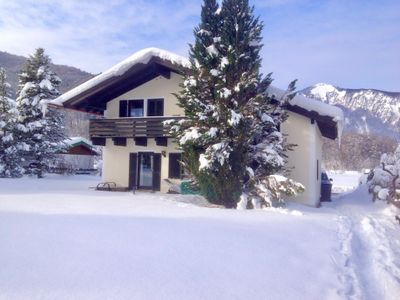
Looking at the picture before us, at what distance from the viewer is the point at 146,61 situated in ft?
56.9

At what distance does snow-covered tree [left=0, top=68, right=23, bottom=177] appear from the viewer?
26.5 metres

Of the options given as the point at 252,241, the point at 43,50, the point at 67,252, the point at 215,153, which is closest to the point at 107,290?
the point at 67,252

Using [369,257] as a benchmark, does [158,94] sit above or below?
above

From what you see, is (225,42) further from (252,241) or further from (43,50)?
(43,50)

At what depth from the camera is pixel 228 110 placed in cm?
1295

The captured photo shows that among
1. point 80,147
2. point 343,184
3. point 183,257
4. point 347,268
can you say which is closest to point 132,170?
point 183,257

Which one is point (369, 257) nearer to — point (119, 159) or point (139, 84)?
point (139, 84)

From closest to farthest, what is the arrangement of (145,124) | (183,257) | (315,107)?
(183,257) → (315,107) → (145,124)

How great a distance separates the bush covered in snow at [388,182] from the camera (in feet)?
49.4

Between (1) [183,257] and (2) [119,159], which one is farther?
(2) [119,159]

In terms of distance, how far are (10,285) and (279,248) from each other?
4.36 metres

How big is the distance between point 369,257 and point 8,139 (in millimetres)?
24862

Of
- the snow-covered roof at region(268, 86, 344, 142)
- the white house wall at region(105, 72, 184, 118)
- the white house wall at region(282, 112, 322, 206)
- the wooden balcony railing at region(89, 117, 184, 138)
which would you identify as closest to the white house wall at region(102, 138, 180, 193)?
the wooden balcony railing at region(89, 117, 184, 138)

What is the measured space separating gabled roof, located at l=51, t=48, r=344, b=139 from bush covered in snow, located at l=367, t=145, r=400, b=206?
287 cm
